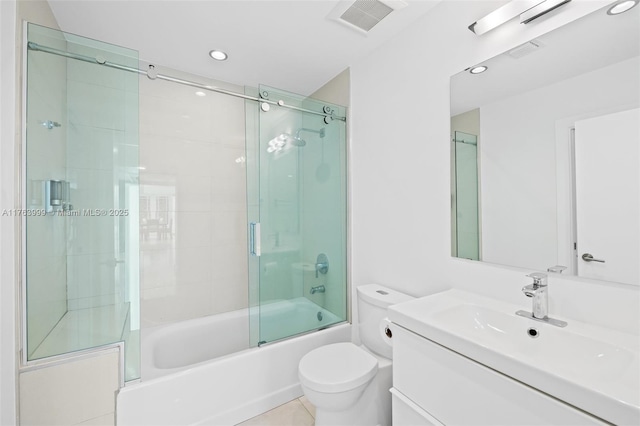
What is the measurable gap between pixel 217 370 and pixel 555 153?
204 centimetres

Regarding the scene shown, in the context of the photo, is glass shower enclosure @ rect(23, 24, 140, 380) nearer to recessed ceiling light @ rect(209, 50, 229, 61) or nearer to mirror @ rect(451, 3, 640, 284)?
recessed ceiling light @ rect(209, 50, 229, 61)

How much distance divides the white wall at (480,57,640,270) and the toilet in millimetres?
665

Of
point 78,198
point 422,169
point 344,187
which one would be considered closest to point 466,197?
point 422,169

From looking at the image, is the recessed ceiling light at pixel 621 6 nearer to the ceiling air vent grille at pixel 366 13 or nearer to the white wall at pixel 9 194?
the ceiling air vent grille at pixel 366 13

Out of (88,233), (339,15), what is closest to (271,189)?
(88,233)

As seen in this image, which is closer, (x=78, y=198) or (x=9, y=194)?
(x=9, y=194)

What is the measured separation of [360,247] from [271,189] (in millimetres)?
833

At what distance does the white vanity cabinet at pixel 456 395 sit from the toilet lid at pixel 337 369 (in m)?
0.24

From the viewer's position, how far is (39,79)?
129cm

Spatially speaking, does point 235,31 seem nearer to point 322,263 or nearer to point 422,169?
point 422,169

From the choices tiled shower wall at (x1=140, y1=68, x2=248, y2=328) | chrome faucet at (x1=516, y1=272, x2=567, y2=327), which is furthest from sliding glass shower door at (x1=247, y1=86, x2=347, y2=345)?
chrome faucet at (x1=516, y1=272, x2=567, y2=327)

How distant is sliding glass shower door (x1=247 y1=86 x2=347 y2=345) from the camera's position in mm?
1873

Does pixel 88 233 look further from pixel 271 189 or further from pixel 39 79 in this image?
pixel 271 189

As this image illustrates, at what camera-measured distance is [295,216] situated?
2.02m
